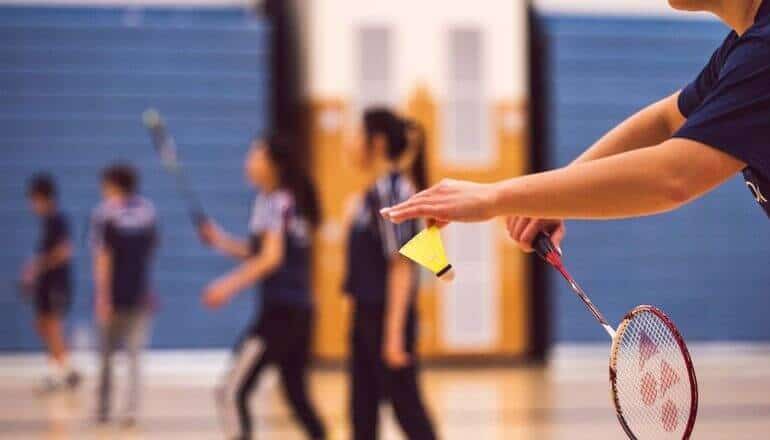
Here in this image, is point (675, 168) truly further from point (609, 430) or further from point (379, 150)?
point (609, 430)

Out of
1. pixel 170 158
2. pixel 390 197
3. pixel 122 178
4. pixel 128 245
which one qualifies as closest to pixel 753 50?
pixel 390 197

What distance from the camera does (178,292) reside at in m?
12.1

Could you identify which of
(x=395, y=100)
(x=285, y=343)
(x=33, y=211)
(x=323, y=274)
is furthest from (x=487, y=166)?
(x=285, y=343)

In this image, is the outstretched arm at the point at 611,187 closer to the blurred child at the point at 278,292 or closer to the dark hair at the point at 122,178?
the blurred child at the point at 278,292

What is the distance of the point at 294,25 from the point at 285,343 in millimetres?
7060

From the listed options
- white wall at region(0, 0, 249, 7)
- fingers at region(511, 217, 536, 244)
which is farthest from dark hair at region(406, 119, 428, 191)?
white wall at region(0, 0, 249, 7)

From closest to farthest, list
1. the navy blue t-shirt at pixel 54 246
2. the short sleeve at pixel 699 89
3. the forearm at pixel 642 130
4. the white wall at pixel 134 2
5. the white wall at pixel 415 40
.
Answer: the short sleeve at pixel 699 89, the forearm at pixel 642 130, the navy blue t-shirt at pixel 54 246, the white wall at pixel 134 2, the white wall at pixel 415 40

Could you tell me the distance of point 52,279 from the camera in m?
10.9

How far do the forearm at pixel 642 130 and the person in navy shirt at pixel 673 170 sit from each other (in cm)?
40

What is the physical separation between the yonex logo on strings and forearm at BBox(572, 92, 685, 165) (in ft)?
1.44

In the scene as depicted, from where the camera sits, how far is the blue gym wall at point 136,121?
39.1ft

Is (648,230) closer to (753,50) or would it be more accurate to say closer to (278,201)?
(278,201)

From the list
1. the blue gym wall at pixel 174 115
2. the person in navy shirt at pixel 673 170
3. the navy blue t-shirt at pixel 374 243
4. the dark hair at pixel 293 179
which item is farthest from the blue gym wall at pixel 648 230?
the person in navy shirt at pixel 673 170

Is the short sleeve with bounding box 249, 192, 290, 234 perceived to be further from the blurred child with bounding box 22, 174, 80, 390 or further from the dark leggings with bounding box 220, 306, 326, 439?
the blurred child with bounding box 22, 174, 80, 390
